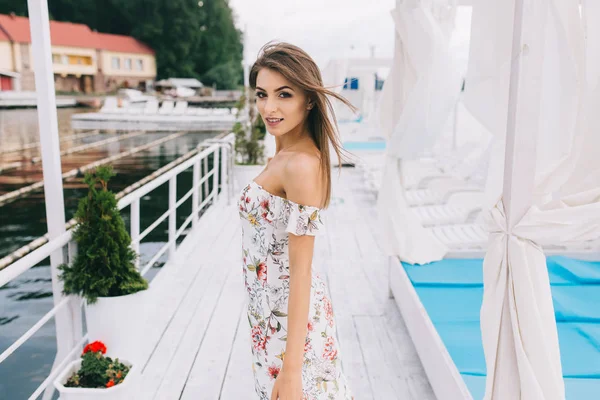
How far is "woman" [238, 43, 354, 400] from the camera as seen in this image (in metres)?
1.17

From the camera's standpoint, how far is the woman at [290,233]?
3.85ft

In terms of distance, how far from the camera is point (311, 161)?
1195 millimetres

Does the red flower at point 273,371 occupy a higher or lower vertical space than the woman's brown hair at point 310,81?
lower

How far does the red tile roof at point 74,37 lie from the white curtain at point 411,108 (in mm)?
41817

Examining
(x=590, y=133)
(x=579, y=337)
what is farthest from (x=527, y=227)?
(x=579, y=337)

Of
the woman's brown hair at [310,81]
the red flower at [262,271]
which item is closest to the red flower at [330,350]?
the red flower at [262,271]

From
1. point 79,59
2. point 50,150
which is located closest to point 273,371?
point 50,150

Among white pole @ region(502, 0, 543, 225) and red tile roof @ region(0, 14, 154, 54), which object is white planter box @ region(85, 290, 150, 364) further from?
red tile roof @ region(0, 14, 154, 54)

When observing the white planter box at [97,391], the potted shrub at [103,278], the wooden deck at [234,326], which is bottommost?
the wooden deck at [234,326]

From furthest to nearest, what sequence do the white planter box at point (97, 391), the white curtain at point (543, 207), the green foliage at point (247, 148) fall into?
the green foliage at point (247, 148) < the white planter box at point (97, 391) < the white curtain at point (543, 207)

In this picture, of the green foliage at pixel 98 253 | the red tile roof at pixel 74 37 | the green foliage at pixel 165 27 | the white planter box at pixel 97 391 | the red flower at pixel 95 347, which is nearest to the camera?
the white planter box at pixel 97 391

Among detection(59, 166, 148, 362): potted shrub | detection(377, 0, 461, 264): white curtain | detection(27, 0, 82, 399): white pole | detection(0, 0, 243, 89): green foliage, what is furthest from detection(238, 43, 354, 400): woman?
detection(0, 0, 243, 89): green foliage

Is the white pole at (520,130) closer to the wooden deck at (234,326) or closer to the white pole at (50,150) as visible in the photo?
the wooden deck at (234,326)

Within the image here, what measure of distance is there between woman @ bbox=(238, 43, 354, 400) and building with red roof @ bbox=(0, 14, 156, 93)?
41885 mm
